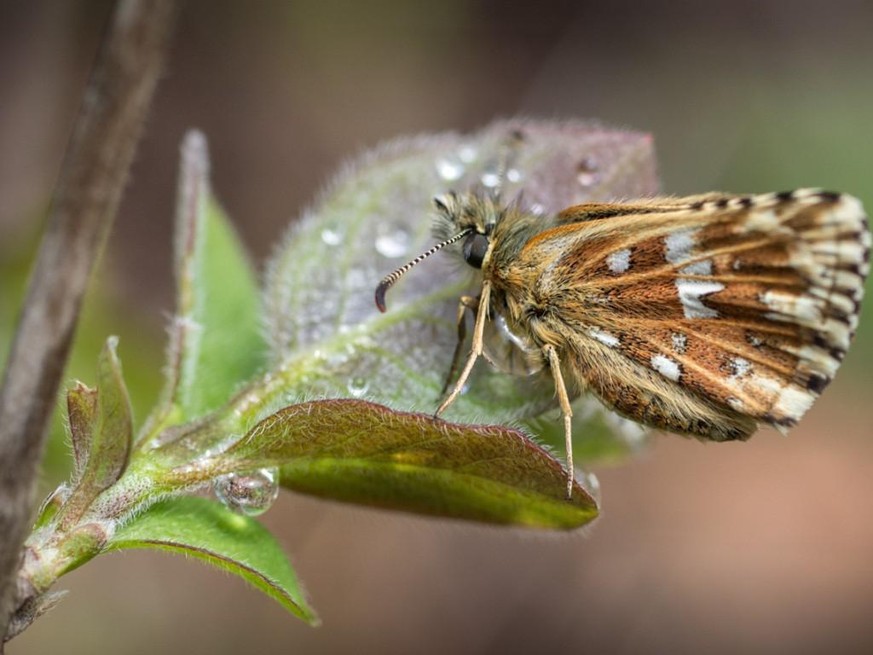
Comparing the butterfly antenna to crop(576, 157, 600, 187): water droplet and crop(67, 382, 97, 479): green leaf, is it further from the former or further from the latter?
crop(67, 382, 97, 479): green leaf

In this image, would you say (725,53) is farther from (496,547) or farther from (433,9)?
(496,547)

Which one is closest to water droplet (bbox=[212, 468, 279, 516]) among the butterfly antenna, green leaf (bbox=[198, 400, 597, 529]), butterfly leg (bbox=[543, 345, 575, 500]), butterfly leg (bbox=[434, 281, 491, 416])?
green leaf (bbox=[198, 400, 597, 529])

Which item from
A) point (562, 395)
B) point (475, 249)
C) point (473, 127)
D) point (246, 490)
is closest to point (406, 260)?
point (475, 249)

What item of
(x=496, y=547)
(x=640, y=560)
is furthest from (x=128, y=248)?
(x=640, y=560)

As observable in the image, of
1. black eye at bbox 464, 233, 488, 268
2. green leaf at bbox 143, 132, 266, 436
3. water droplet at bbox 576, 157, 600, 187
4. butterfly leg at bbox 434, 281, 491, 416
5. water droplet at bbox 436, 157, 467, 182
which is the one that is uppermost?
water droplet at bbox 576, 157, 600, 187

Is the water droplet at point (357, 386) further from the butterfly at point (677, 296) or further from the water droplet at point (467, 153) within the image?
the water droplet at point (467, 153)
